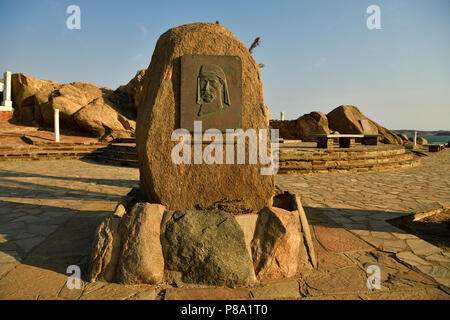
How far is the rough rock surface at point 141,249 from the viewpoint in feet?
7.25

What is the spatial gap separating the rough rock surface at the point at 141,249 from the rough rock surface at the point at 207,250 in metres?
0.08

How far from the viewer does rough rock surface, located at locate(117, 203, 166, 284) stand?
221cm

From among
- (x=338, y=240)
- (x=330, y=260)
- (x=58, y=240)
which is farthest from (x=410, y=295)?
(x=58, y=240)

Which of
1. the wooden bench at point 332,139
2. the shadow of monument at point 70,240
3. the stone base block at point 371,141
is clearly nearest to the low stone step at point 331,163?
the wooden bench at point 332,139

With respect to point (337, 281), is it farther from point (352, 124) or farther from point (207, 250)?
point (352, 124)

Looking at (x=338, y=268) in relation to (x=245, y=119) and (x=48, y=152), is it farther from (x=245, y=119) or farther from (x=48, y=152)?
(x=48, y=152)

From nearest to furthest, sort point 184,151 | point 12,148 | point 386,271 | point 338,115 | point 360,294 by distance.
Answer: point 360,294
point 386,271
point 184,151
point 12,148
point 338,115

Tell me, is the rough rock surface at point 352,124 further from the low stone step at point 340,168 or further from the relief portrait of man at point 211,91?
the relief portrait of man at point 211,91

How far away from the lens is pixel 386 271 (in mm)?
2439

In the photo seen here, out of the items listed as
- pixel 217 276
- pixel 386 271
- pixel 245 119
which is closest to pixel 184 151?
pixel 245 119

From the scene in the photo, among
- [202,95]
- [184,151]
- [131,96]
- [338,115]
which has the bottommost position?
[184,151]

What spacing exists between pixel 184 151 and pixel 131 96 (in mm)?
14777

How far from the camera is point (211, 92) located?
279 cm

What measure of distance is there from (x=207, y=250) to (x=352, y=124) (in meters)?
15.2
